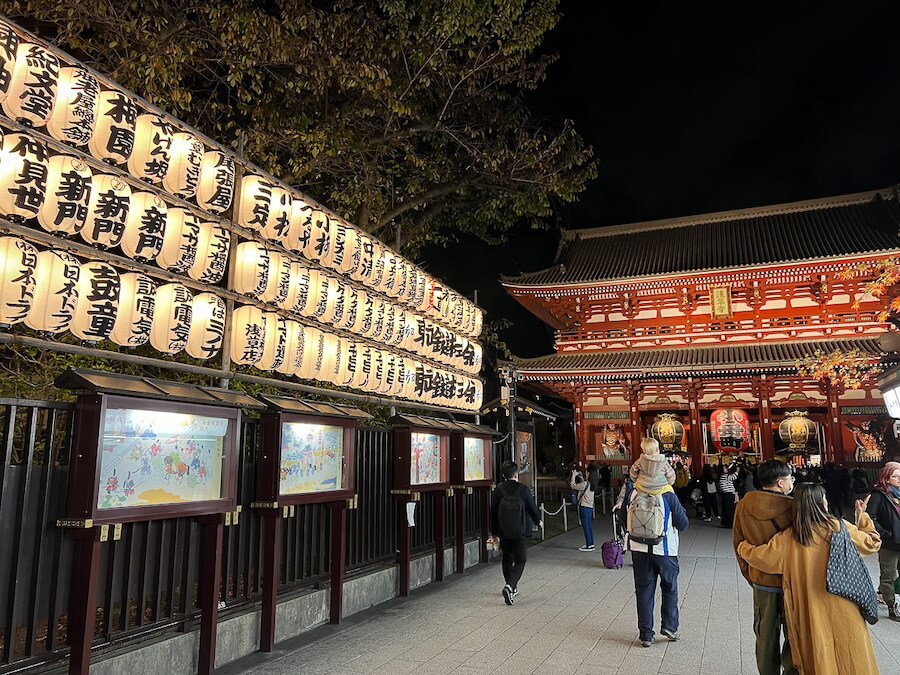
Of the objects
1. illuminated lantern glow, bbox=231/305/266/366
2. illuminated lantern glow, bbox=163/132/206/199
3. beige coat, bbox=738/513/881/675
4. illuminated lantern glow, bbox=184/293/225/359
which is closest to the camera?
beige coat, bbox=738/513/881/675

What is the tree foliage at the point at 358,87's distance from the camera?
27.4 feet

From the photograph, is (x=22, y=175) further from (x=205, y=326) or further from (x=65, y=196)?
(x=205, y=326)

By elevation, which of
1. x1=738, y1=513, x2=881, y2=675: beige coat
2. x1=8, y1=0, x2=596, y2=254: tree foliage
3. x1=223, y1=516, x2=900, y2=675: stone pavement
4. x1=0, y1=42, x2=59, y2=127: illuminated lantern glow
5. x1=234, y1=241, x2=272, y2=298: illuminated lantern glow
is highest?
x1=8, y1=0, x2=596, y2=254: tree foliage

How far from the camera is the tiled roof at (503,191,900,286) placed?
20641 mm

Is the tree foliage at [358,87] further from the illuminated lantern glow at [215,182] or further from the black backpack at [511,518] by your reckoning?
the black backpack at [511,518]

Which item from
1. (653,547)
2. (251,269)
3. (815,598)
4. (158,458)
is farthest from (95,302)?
(815,598)

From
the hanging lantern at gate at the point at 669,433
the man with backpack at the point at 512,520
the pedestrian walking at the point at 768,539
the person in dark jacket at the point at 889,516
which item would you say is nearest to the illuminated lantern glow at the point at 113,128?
the man with backpack at the point at 512,520

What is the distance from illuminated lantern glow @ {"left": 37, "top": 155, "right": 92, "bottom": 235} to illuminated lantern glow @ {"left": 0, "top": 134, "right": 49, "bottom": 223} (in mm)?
50

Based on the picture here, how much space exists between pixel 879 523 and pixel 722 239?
18744 mm

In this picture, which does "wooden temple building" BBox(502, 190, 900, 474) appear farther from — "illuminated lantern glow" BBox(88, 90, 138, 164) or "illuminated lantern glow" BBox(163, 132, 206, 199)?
"illuminated lantern glow" BBox(88, 90, 138, 164)

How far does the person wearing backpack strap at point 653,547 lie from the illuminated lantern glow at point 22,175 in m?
5.68

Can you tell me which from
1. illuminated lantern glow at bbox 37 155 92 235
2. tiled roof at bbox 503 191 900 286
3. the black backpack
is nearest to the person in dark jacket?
the black backpack

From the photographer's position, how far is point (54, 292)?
4.54 meters

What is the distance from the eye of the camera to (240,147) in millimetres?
6898
